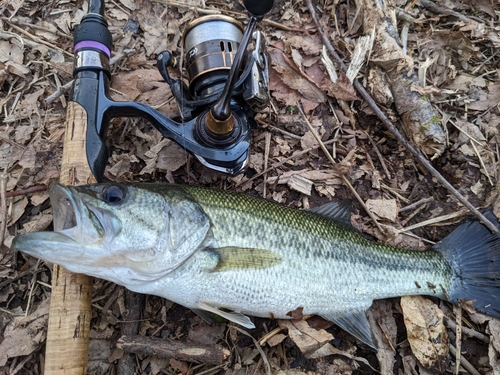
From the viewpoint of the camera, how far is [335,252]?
3.05 meters

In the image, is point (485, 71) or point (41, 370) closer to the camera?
point (41, 370)

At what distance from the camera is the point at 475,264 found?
11.1ft

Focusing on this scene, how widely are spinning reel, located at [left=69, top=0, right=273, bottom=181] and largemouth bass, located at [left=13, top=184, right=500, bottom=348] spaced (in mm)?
343

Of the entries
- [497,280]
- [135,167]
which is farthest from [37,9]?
[497,280]

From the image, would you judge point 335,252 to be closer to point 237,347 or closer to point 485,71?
point 237,347

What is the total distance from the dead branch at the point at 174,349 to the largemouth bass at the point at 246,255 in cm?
28

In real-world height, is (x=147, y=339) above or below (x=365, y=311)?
below

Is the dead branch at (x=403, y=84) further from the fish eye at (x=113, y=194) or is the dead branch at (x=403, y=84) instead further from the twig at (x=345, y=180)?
the fish eye at (x=113, y=194)

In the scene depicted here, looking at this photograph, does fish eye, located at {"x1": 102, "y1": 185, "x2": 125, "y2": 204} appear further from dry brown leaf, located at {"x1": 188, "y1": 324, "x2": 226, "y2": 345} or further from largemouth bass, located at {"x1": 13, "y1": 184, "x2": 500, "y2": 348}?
dry brown leaf, located at {"x1": 188, "y1": 324, "x2": 226, "y2": 345}

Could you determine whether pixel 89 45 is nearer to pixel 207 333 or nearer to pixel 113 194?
pixel 113 194

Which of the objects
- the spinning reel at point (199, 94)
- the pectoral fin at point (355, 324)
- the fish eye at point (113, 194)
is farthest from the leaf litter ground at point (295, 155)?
the fish eye at point (113, 194)

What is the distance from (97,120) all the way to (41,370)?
6.53 feet

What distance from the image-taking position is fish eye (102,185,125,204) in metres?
2.50

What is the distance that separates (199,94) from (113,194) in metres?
1.13
